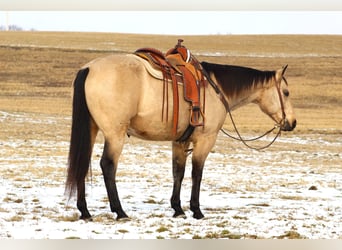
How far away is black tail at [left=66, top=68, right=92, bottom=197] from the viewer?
795cm

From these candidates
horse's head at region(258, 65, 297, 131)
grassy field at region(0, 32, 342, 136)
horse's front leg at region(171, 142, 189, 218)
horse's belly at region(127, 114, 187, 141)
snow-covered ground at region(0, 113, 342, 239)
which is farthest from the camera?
grassy field at region(0, 32, 342, 136)

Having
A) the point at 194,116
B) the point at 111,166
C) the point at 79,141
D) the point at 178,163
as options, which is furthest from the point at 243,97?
the point at 79,141

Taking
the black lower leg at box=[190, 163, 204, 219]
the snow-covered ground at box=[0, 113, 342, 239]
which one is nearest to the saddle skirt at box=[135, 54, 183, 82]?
the black lower leg at box=[190, 163, 204, 219]

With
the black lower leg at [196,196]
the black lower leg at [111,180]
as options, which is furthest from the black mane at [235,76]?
the black lower leg at [111,180]

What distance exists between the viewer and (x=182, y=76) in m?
8.55

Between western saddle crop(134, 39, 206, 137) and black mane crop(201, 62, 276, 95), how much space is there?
336 mm

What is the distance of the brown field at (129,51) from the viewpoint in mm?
16250

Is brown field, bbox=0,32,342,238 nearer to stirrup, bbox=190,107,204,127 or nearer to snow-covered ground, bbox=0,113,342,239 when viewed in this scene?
snow-covered ground, bbox=0,113,342,239

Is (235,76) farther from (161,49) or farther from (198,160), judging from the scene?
(161,49)

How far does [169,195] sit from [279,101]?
8.20 ft

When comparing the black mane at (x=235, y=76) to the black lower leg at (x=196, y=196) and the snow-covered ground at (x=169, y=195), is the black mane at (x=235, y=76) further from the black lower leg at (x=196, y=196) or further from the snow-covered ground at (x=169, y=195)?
the snow-covered ground at (x=169, y=195)

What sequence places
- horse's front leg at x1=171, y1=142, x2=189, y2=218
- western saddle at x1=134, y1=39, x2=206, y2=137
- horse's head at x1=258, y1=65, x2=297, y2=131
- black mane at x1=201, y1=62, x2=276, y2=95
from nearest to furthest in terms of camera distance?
western saddle at x1=134, y1=39, x2=206, y2=137 → horse's front leg at x1=171, y1=142, x2=189, y2=218 → black mane at x1=201, y1=62, x2=276, y2=95 → horse's head at x1=258, y1=65, x2=297, y2=131

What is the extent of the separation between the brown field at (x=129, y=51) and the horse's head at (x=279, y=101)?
1.35m

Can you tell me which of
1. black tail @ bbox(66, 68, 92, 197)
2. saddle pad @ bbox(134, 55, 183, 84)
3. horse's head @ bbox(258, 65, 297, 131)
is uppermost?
saddle pad @ bbox(134, 55, 183, 84)
